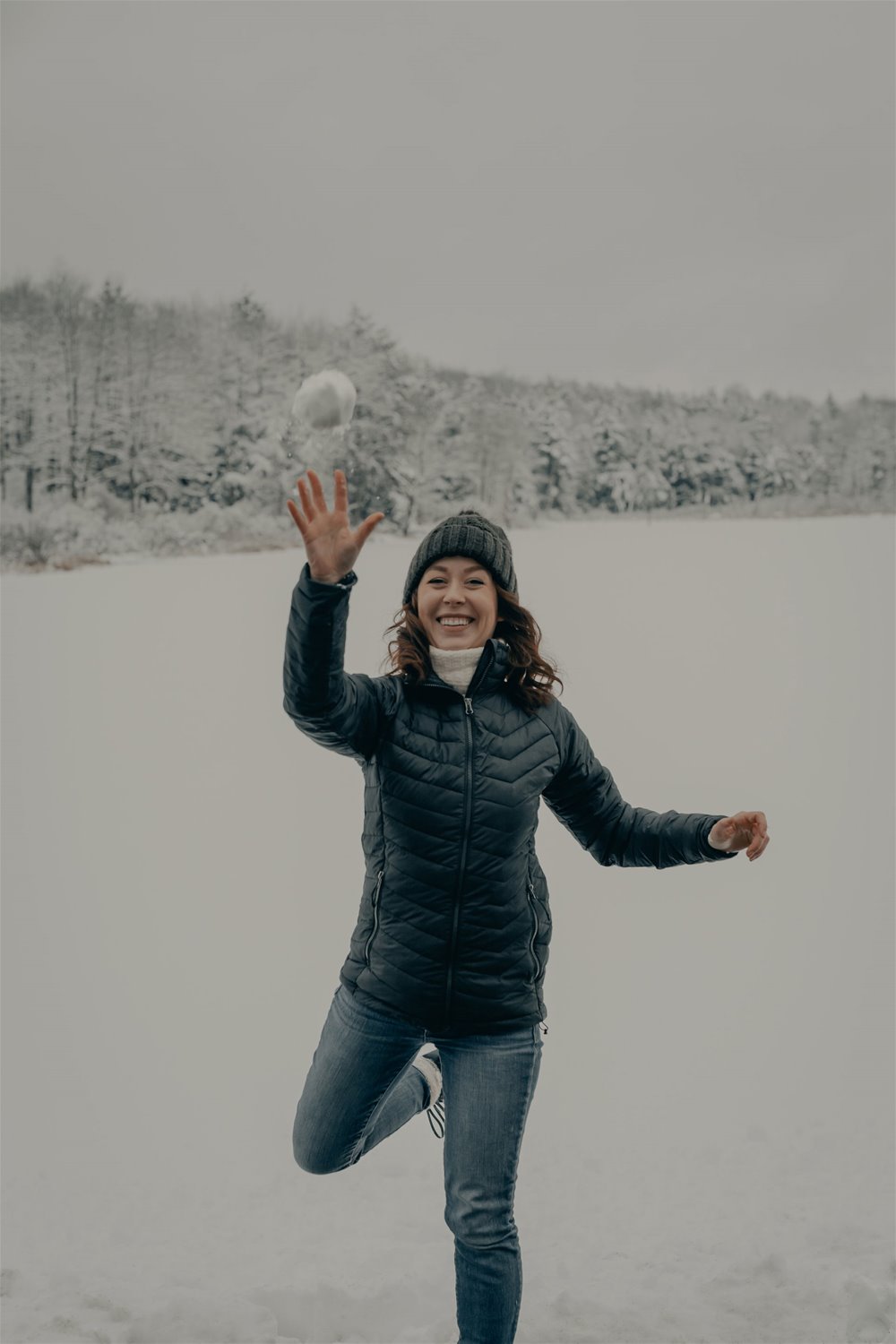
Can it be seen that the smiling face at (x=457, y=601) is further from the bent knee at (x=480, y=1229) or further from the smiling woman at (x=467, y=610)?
the bent knee at (x=480, y=1229)

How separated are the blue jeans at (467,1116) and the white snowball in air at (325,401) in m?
1.39

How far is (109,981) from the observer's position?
4105mm

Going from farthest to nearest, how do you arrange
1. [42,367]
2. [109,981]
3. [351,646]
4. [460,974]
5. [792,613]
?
[42,367]
[792,613]
[351,646]
[109,981]
[460,974]

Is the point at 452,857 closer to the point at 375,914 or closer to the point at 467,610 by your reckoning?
the point at 375,914

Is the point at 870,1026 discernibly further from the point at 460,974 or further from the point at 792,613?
the point at 792,613

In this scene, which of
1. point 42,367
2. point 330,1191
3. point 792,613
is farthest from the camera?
point 42,367

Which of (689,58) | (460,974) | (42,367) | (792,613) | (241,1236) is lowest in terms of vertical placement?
(241,1236)

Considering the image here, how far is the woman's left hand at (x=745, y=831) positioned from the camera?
74.4 inches

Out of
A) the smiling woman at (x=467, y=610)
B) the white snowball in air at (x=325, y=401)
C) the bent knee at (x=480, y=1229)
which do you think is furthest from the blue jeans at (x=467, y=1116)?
the white snowball in air at (x=325, y=401)

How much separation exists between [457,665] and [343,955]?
2721 millimetres

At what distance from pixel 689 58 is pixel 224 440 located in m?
4.89

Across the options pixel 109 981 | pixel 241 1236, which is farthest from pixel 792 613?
pixel 241 1236

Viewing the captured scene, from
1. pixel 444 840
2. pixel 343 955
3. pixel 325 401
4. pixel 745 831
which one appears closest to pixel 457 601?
pixel 444 840

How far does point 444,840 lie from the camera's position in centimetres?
177
